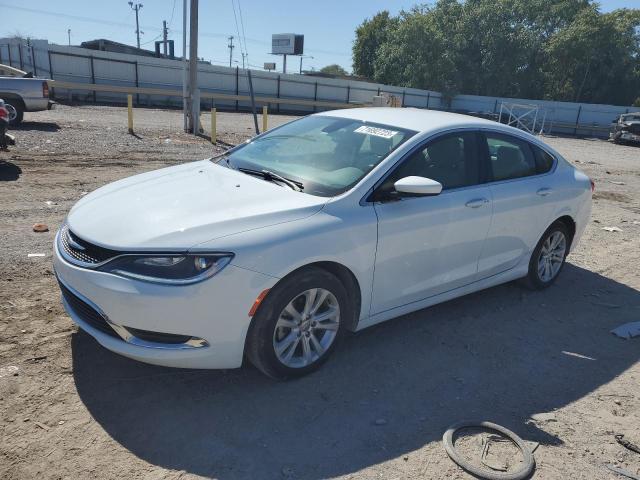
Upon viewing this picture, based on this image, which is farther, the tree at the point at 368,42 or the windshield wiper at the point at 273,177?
the tree at the point at 368,42

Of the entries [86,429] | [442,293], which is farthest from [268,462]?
[442,293]

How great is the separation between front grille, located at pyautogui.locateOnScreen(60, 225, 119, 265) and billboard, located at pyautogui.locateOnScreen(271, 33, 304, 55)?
50.9m

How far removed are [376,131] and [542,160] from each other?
6.49 ft

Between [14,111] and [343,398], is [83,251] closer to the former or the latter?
[343,398]

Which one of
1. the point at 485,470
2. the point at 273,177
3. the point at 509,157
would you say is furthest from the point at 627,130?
the point at 485,470

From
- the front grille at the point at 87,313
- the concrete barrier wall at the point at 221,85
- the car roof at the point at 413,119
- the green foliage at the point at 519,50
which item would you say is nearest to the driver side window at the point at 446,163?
the car roof at the point at 413,119

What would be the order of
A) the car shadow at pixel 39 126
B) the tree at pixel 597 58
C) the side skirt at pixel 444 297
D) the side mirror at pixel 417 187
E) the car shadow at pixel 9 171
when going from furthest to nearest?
the tree at pixel 597 58 → the car shadow at pixel 39 126 → the car shadow at pixel 9 171 → the side skirt at pixel 444 297 → the side mirror at pixel 417 187

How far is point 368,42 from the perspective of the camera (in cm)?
5678

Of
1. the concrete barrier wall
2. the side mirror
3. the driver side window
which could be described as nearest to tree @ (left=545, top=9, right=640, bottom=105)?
the concrete barrier wall

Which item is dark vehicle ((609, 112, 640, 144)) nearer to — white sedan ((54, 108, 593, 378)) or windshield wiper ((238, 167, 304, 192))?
white sedan ((54, 108, 593, 378))

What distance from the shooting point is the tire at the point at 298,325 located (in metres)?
3.08

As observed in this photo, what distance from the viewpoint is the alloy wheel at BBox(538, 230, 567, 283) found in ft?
17.0

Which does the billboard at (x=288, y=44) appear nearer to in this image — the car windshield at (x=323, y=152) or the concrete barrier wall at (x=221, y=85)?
the concrete barrier wall at (x=221, y=85)

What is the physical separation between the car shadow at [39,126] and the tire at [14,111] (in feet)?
0.53
